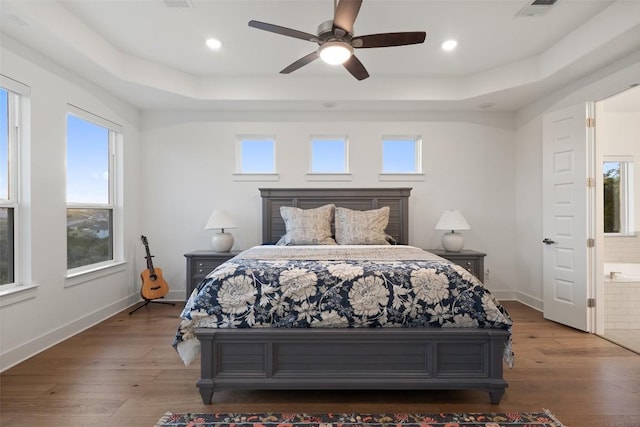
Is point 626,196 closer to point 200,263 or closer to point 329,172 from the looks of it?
point 329,172

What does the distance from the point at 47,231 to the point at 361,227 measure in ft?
9.97

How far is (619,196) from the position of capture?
471cm

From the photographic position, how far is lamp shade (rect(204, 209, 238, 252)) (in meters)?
4.02

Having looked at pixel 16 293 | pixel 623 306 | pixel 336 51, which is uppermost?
pixel 336 51

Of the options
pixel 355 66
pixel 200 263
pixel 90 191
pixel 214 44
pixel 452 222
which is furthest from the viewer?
pixel 452 222

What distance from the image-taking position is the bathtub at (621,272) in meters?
3.53

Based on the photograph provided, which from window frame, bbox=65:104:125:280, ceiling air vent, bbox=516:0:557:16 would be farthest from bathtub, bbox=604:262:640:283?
window frame, bbox=65:104:125:280

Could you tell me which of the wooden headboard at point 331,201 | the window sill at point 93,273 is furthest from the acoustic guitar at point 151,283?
the wooden headboard at point 331,201

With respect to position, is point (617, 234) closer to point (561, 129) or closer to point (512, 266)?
point (512, 266)

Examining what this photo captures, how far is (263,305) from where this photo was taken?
2.07 m

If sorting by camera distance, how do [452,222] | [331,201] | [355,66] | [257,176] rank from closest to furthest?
[355,66] → [452,222] → [331,201] → [257,176]

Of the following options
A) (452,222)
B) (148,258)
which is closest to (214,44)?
(148,258)

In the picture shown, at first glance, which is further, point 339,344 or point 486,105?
point 486,105

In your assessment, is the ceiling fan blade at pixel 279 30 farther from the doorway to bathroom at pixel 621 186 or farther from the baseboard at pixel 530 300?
the doorway to bathroom at pixel 621 186
